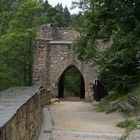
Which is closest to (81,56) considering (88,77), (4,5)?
(4,5)

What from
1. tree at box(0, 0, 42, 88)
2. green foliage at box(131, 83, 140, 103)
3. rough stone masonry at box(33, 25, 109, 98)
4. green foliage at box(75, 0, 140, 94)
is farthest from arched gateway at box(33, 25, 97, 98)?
green foliage at box(131, 83, 140, 103)

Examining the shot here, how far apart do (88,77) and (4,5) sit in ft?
28.1

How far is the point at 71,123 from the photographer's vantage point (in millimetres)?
12719

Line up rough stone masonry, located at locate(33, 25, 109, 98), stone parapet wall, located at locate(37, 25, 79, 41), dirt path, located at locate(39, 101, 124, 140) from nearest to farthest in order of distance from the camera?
1. dirt path, located at locate(39, 101, 124, 140)
2. rough stone masonry, located at locate(33, 25, 109, 98)
3. stone parapet wall, located at locate(37, 25, 79, 41)

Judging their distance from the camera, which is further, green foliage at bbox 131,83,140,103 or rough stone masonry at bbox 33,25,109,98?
rough stone masonry at bbox 33,25,109,98

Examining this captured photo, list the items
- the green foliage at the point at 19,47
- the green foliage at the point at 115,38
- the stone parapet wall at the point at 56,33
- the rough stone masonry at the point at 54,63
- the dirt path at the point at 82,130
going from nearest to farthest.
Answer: the dirt path at the point at 82,130
the green foliage at the point at 115,38
the rough stone masonry at the point at 54,63
the stone parapet wall at the point at 56,33
the green foliage at the point at 19,47

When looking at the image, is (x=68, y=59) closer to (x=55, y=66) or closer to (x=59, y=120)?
(x=55, y=66)

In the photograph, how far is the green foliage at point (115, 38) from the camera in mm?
16734

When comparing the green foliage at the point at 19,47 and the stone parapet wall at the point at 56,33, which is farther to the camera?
the green foliage at the point at 19,47

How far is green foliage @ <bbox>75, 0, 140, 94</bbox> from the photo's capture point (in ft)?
54.9

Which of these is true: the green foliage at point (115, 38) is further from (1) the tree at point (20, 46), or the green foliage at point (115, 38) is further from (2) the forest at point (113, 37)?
(1) the tree at point (20, 46)

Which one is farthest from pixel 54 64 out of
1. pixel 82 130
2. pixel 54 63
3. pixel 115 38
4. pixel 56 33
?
pixel 82 130

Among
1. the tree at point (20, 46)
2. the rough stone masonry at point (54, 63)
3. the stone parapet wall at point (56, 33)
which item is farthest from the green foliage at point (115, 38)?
the tree at point (20, 46)

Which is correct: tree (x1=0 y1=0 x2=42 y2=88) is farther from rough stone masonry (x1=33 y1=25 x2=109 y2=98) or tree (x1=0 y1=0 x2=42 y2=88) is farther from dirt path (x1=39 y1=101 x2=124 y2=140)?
dirt path (x1=39 y1=101 x2=124 y2=140)
